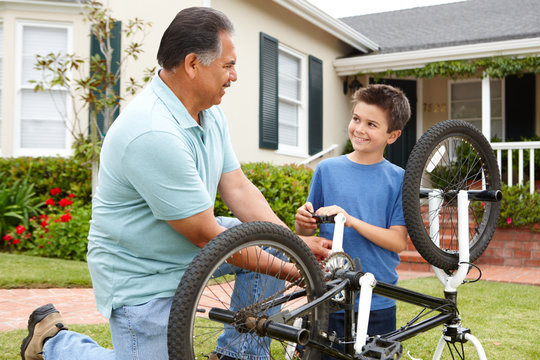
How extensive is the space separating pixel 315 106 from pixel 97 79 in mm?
4181

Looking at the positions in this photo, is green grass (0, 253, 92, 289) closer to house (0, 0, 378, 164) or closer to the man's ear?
house (0, 0, 378, 164)

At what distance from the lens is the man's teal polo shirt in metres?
1.90

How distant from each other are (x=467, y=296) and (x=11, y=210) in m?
5.78

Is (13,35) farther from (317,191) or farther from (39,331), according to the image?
(317,191)

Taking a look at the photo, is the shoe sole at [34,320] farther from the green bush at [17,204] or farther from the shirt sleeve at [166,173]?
the green bush at [17,204]

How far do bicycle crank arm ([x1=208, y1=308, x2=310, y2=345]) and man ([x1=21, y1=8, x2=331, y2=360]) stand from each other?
301 mm

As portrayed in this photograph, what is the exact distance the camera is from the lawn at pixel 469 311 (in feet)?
10.9

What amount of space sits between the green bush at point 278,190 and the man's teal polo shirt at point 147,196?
4.64 metres

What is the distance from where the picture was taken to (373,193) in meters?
2.55

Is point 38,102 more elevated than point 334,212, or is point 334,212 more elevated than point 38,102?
point 38,102

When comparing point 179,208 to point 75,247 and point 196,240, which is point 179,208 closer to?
point 196,240

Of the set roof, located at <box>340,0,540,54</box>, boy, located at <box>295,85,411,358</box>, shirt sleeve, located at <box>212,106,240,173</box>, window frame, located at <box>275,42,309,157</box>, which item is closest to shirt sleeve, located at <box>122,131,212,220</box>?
shirt sleeve, located at <box>212,106,240,173</box>

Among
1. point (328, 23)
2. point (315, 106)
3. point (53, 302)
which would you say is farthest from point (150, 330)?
point (328, 23)

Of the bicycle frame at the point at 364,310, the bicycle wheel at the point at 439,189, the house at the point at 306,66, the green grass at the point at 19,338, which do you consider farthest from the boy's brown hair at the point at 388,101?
the house at the point at 306,66
